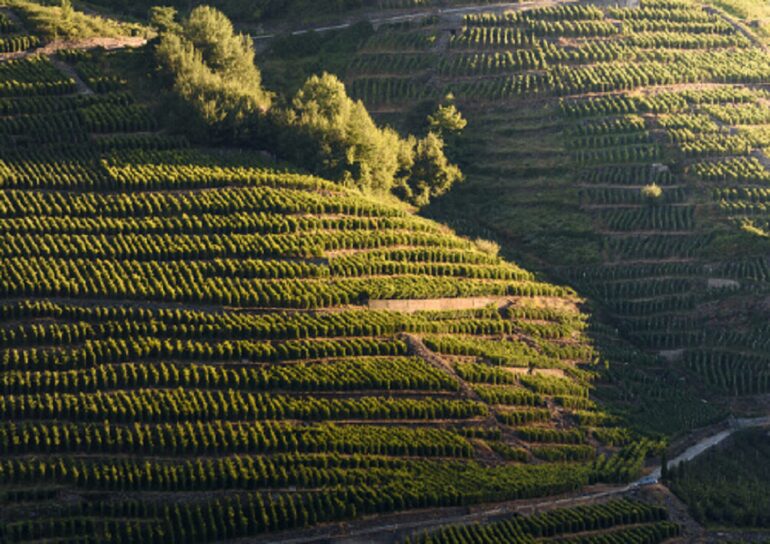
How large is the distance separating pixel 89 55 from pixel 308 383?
97.9 feet

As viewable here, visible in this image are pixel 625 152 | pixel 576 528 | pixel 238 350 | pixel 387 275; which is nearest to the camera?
pixel 576 528

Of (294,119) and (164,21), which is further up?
(164,21)

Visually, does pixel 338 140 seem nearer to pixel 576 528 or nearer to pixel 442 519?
pixel 442 519

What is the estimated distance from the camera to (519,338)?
267ft

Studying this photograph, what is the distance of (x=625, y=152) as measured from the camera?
9288 centimetres

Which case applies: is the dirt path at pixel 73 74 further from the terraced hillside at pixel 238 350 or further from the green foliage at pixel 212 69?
the green foliage at pixel 212 69

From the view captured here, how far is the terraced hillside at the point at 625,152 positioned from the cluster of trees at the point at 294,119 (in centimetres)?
280

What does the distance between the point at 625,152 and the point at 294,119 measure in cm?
1925

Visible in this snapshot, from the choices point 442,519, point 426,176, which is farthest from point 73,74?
point 442,519

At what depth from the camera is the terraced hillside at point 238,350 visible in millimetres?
67375

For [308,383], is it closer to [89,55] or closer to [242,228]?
[242,228]

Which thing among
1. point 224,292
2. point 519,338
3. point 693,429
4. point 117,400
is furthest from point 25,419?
point 693,429

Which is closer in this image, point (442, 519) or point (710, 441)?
point (442, 519)

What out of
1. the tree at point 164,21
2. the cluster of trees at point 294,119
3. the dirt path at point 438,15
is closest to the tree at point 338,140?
the cluster of trees at point 294,119
